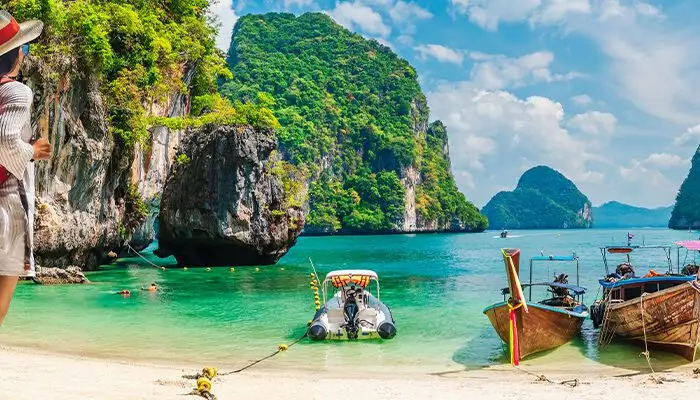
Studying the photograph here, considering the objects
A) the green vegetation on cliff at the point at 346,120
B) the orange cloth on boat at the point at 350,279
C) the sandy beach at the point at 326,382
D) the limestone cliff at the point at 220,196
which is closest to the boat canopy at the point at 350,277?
the orange cloth on boat at the point at 350,279

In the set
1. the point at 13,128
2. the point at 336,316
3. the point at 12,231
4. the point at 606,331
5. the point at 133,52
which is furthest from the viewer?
the point at 133,52

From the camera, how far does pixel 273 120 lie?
116 ft

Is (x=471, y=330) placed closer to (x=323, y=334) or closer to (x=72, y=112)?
(x=323, y=334)

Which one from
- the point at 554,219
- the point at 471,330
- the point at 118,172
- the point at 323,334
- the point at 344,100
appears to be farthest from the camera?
the point at 554,219

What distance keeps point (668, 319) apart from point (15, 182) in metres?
11.6

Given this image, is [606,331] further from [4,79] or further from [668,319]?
[4,79]

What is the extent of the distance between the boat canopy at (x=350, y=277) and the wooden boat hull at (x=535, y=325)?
12.1ft

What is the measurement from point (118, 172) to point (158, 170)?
612 centimetres

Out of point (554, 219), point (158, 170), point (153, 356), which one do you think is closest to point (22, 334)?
point (153, 356)

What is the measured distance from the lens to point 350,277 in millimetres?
15008

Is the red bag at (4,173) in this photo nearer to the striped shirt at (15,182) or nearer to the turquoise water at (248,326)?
the striped shirt at (15,182)

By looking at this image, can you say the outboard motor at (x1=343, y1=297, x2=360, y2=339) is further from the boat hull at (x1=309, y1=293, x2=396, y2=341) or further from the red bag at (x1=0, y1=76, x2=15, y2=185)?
the red bag at (x1=0, y1=76, x2=15, y2=185)

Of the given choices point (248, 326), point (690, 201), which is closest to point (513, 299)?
point (248, 326)

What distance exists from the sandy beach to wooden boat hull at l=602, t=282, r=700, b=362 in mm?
819
